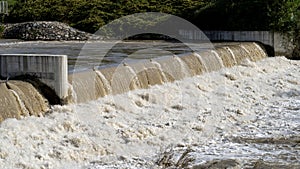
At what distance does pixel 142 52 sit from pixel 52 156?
30.3ft

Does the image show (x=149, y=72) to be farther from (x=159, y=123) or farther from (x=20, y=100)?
(x=20, y=100)

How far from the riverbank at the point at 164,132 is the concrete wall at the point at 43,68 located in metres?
0.49

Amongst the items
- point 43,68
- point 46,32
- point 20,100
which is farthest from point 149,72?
point 46,32

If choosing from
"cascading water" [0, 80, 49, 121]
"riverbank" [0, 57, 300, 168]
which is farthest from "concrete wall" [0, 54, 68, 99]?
"riverbank" [0, 57, 300, 168]

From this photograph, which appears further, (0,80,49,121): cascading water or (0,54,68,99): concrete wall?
(0,54,68,99): concrete wall

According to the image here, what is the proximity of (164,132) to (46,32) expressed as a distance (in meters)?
16.5

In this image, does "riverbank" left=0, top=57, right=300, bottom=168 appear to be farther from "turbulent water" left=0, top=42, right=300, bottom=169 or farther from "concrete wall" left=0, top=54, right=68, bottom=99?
"concrete wall" left=0, top=54, right=68, bottom=99

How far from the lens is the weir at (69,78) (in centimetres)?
891

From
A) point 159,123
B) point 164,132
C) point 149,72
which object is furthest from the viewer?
point 149,72

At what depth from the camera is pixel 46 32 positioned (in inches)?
976

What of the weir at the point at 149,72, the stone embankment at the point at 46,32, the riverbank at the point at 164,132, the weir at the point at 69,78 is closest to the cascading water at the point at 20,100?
the weir at the point at 69,78

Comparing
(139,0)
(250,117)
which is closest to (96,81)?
(250,117)

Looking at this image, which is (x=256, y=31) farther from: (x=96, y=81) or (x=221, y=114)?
(x=96, y=81)

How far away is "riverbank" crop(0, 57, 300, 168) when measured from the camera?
25.6 feet
